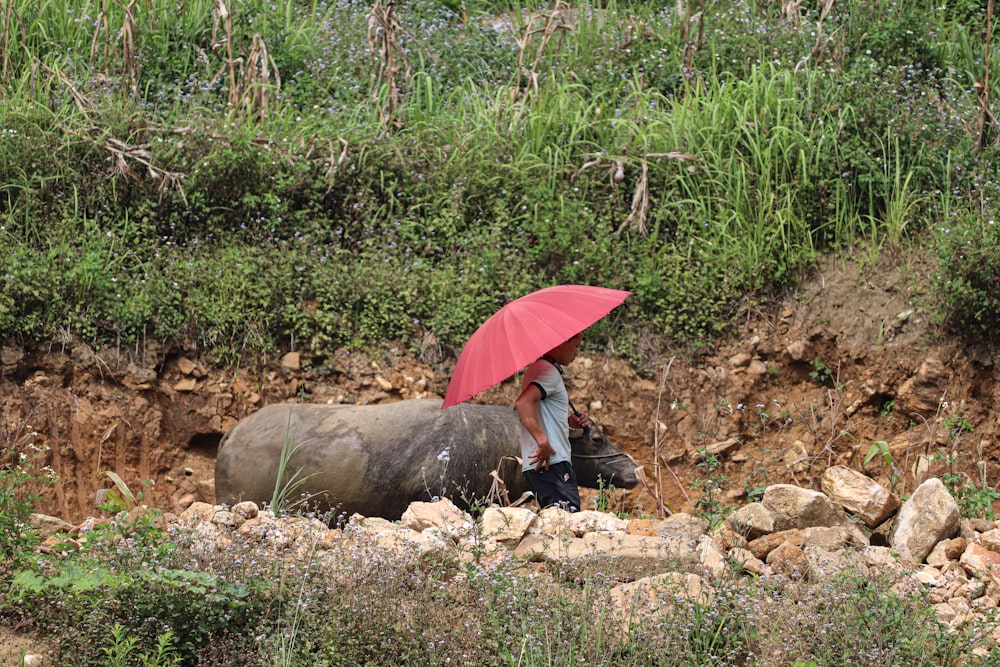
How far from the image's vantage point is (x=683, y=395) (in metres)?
7.45

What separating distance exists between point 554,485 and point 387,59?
408 centimetres

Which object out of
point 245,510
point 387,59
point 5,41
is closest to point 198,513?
point 245,510

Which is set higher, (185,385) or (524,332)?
(524,332)

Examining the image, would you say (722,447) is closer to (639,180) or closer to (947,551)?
(639,180)

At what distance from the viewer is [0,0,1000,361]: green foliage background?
735 cm

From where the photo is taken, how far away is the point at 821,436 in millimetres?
7152

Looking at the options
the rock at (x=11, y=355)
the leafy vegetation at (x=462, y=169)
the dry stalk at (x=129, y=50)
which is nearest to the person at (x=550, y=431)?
the leafy vegetation at (x=462, y=169)

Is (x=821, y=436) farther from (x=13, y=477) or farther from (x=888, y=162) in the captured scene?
(x=13, y=477)

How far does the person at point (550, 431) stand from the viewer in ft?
18.2

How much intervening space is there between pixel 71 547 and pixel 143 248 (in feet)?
12.0

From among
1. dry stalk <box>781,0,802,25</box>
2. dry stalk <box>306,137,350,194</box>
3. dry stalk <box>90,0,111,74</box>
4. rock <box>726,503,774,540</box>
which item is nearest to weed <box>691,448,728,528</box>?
rock <box>726,503,774,540</box>

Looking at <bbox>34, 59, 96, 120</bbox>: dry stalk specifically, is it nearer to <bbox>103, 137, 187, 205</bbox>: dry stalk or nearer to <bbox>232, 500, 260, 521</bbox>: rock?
<bbox>103, 137, 187, 205</bbox>: dry stalk

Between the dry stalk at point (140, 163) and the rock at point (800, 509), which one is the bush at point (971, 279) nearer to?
the rock at point (800, 509)

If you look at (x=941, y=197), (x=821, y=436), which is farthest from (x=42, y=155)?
(x=941, y=197)
